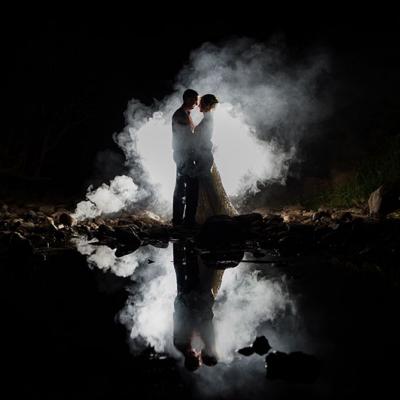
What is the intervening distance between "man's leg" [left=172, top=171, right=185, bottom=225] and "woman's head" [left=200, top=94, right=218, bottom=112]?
1.25 metres

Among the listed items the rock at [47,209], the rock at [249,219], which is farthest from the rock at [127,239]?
the rock at [47,209]

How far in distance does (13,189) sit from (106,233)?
6.50 metres

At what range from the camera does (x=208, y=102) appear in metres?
7.49

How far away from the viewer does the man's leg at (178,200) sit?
792 cm

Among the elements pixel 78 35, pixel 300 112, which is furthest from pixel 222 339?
pixel 78 35

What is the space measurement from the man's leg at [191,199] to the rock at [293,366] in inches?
211

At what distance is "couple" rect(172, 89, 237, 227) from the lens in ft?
24.9

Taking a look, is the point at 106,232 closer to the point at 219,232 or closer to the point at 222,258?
the point at 219,232

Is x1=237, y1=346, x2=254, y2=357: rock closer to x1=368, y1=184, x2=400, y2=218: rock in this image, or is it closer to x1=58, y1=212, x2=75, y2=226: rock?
x1=368, y1=184, x2=400, y2=218: rock

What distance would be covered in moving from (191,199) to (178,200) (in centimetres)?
28

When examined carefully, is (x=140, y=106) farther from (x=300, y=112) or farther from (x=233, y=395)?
(x=233, y=395)

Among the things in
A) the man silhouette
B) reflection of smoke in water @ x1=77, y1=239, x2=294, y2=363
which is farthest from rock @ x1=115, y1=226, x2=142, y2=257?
the man silhouette

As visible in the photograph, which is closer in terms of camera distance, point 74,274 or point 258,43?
point 74,274

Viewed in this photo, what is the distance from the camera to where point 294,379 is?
2.34 metres
